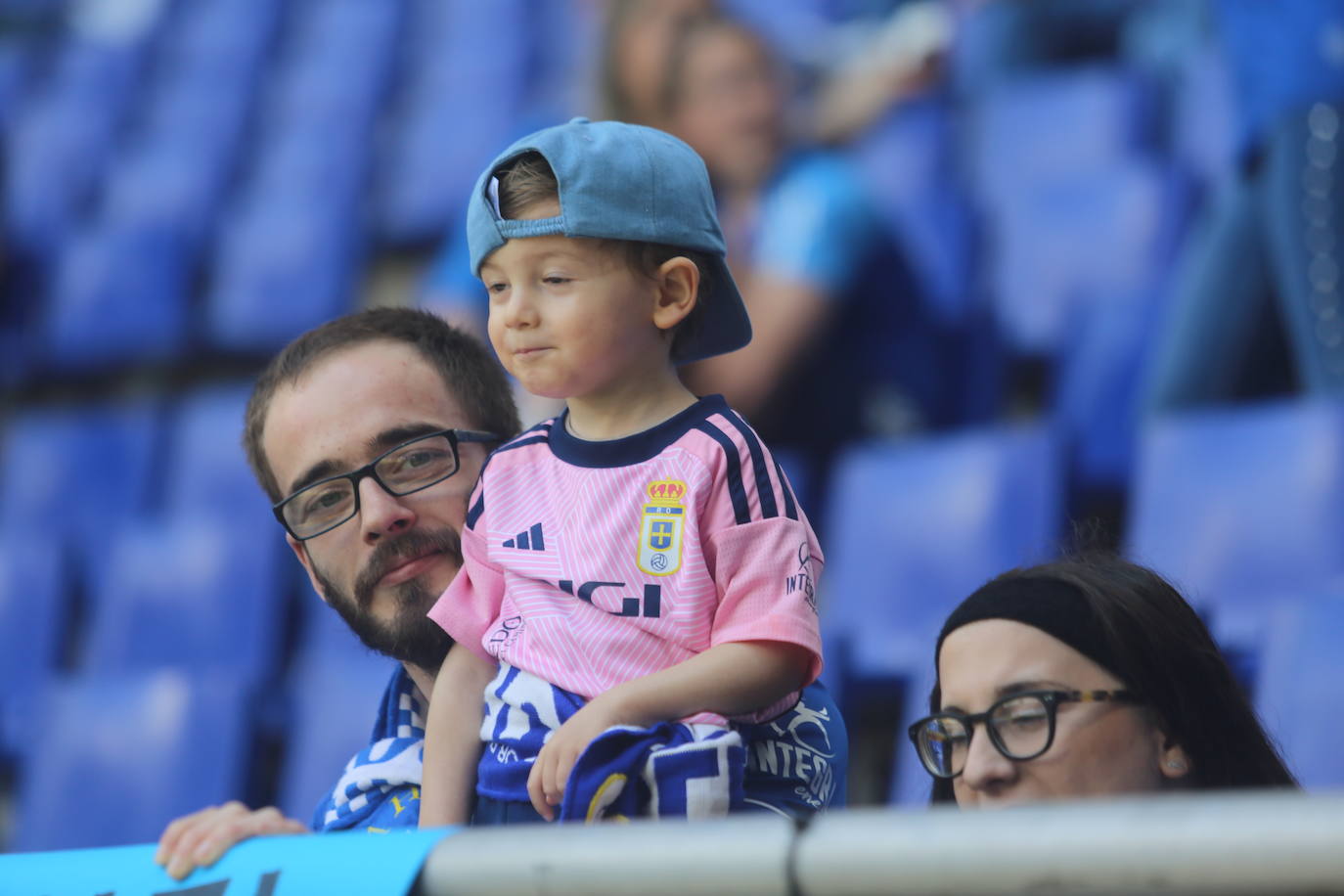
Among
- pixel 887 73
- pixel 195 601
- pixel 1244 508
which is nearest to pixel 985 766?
pixel 1244 508

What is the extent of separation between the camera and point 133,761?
12.8 feet

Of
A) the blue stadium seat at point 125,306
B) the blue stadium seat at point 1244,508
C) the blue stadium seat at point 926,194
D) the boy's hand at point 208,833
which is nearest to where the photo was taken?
the boy's hand at point 208,833

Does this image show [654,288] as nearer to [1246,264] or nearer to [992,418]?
[1246,264]

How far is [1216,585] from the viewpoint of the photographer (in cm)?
289

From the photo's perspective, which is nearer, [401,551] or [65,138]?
[401,551]

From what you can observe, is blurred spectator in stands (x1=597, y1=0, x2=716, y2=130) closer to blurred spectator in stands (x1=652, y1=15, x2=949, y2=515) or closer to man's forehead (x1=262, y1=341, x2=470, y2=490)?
blurred spectator in stands (x1=652, y1=15, x2=949, y2=515)

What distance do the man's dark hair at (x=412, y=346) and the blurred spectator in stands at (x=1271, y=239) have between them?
6.20 ft

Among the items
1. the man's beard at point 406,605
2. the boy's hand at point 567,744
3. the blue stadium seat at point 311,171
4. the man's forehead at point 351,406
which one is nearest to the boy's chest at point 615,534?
the boy's hand at point 567,744

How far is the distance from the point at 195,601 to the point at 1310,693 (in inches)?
119

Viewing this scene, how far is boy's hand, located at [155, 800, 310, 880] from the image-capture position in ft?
3.41

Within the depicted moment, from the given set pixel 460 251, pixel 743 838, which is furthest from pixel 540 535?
pixel 460 251

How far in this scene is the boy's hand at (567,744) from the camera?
1.12 m

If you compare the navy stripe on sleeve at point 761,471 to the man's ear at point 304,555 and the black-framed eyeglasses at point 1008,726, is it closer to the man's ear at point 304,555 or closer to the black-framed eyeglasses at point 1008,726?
the black-framed eyeglasses at point 1008,726

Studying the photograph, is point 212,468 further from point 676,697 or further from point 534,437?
point 676,697
